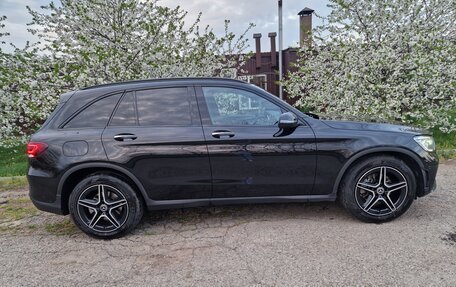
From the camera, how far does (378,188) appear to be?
3.18m

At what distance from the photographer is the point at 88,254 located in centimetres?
292

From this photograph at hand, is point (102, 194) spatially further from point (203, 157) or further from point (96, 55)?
point (96, 55)

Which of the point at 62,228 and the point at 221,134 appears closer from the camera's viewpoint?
the point at 221,134

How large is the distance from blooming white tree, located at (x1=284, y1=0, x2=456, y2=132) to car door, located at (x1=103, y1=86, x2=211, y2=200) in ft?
14.2

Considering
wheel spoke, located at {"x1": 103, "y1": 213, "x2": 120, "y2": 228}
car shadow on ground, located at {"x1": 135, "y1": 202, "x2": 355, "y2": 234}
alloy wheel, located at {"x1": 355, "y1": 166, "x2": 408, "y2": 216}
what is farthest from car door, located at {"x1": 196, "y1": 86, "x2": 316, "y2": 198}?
wheel spoke, located at {"x1": 103, "y1": 213, "x2": 120, "y2": 228}

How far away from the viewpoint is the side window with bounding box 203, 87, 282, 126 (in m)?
3.18

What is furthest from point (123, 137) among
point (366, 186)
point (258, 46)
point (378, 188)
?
point (258, 46)

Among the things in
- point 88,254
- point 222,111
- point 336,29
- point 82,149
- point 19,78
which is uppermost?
point 336,29

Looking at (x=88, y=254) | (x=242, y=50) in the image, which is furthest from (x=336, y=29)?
(x=88, y=254)

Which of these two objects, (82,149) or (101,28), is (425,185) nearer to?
(82,149)

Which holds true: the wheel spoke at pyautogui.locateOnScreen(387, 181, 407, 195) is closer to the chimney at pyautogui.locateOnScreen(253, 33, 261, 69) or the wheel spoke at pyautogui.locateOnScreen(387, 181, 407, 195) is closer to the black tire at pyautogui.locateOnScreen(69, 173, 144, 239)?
the black tire at pyautogui.locateOnScreen(69, 173, 144, 239)

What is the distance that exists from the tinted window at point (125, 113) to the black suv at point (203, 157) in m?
0.01

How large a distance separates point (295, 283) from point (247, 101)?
186cm

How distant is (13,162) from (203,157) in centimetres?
662
